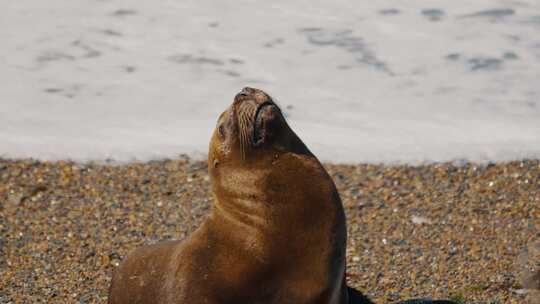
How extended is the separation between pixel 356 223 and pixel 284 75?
11.3 ft

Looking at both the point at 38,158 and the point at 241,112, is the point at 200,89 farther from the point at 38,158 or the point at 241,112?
the point at 241,112

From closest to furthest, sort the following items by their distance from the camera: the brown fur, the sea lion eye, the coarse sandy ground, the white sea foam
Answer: the brown fur, the sea lion eye, the coarse sandy ground, the white sea foam

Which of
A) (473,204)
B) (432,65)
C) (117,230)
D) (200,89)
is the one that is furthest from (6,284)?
(432,65)

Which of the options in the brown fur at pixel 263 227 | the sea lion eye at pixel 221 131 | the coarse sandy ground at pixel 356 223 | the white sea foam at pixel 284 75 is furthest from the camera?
the white sea foam at pixel 284 75

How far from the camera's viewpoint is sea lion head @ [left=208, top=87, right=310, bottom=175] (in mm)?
4582

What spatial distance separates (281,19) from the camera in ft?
37.1

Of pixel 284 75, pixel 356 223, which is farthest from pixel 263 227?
pixel 284 75

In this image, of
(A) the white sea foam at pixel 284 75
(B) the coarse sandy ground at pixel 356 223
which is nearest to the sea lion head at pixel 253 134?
(B) the coarse sandy ground at pixel 356 223

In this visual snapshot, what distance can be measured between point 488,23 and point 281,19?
2.32 meters

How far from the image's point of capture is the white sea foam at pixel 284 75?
324 inches

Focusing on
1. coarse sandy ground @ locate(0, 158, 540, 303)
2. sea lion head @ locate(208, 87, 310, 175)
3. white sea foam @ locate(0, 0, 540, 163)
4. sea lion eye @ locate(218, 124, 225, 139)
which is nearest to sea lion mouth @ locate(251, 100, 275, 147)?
sea lion head @ locate(208, 87, 310, 175)

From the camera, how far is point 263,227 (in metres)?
4.61

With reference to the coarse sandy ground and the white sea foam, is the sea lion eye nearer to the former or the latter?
the coarse sandy ground

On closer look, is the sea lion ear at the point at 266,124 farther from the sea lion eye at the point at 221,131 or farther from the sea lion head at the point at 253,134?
the sea lion eye at the point at 221,131
